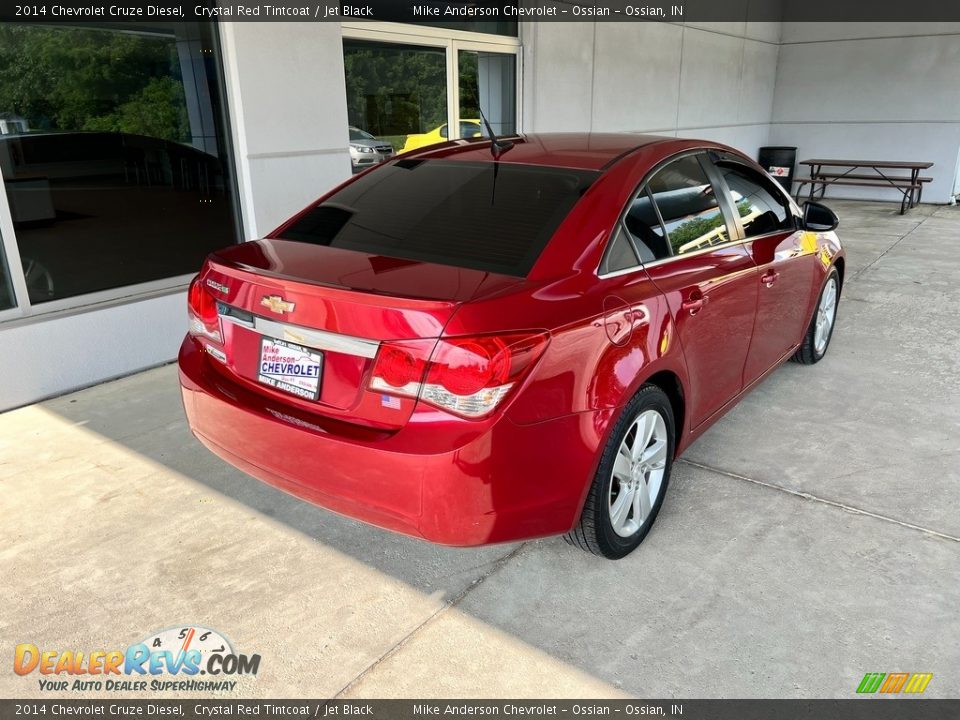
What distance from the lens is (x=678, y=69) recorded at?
36.3 feet

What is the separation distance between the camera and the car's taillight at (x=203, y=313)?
8.40 ft

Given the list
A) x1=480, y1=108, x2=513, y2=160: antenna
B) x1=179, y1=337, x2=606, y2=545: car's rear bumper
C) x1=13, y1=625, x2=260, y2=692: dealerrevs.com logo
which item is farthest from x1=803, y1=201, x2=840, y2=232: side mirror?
x1=13, y1=625, x2=260, y2=692: dealerrevs.com logo

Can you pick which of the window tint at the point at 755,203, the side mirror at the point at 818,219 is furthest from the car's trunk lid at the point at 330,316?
the side mirror at the point at 818,219

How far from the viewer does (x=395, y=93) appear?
6.56 metres

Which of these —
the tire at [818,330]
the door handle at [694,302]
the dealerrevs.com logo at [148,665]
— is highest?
the door handle at [694,302]

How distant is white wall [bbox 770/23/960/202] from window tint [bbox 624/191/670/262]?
44.9ft

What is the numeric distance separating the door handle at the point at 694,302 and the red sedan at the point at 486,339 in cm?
1

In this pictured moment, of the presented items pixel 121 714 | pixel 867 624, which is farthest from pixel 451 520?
pixel 867 624

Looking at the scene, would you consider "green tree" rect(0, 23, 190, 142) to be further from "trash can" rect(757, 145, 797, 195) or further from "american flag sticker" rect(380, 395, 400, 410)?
"trash can" rect(757, 145, 797, 195)

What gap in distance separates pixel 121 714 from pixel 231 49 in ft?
14.0

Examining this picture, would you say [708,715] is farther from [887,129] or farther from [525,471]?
[887,129]

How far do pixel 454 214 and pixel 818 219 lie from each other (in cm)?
254

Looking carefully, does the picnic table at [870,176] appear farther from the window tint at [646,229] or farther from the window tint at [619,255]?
the window tint at [619,255]

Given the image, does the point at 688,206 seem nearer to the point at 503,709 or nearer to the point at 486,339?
the point at 486,339
